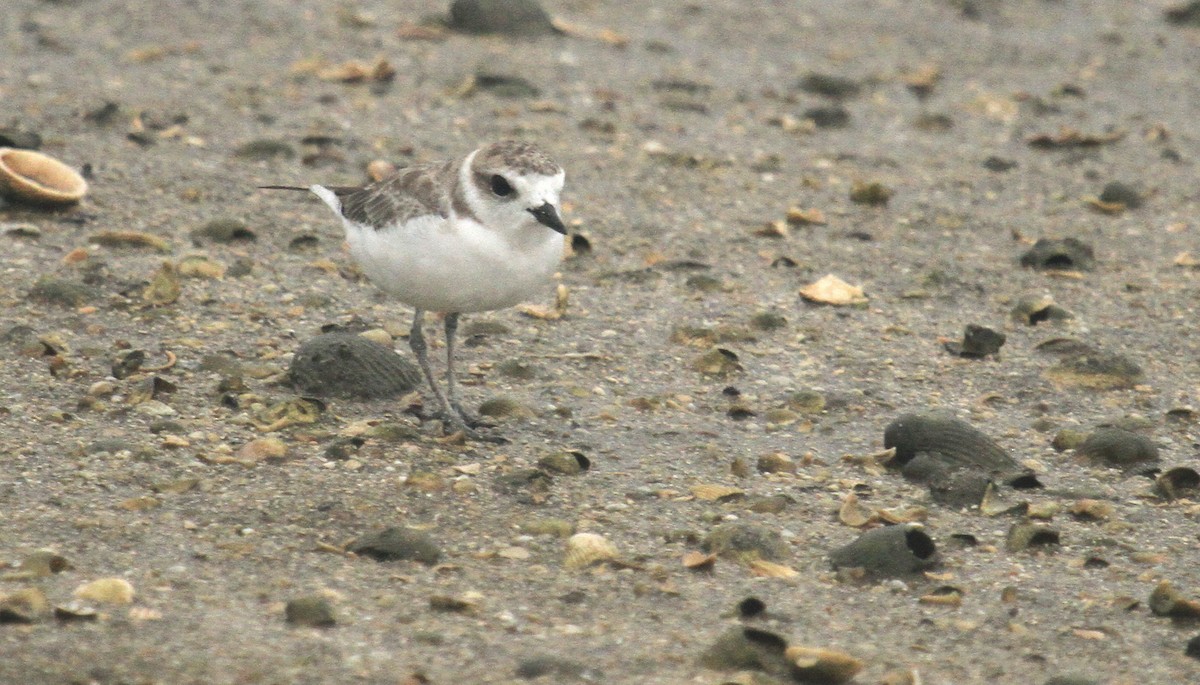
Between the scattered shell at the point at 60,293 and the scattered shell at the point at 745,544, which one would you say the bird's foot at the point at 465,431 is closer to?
the scattered shell at the point at 745,544

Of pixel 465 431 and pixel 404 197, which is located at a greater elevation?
pixel 404 197

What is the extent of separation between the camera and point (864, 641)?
448cm

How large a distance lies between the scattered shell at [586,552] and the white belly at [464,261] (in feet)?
3.35

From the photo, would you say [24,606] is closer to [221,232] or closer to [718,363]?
[718,363]

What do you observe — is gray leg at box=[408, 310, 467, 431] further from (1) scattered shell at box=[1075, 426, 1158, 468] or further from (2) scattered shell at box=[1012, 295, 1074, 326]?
(2) scattered shell at box=[1012, 295, 1074, 326]

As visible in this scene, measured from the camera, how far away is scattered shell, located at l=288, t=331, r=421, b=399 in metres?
6.07

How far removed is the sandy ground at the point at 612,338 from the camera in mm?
4508

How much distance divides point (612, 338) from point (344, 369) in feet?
4.49

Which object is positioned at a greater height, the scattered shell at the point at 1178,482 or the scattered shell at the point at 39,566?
the scattered shell at the point at 1178,482

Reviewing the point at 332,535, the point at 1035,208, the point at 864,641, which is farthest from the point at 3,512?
the point at 1035,208

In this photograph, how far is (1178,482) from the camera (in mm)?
5594

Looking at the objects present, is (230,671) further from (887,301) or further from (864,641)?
(887,301)

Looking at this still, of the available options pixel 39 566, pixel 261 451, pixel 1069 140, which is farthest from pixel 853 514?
pixel 1069 140

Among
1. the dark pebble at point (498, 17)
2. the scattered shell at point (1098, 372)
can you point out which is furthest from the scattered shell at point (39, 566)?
the dark pebble at point (498, 17)
